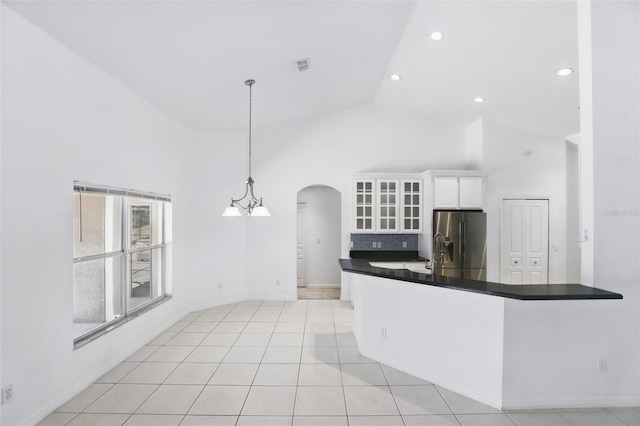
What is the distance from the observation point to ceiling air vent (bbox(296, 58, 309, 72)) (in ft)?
13.2

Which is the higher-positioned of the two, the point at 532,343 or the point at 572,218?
the point at 572,218

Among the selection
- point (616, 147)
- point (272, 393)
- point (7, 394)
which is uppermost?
point (616, 147)

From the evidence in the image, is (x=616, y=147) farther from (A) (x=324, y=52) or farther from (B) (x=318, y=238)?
(B) (x=318, y=238)

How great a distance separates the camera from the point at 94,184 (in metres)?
3.29

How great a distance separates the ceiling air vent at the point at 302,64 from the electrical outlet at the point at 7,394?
381cm

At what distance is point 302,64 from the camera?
13.5ft

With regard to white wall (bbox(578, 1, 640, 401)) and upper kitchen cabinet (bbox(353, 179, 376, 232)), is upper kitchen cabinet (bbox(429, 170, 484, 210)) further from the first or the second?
white wall (bbox(578, 1, 640, 401))

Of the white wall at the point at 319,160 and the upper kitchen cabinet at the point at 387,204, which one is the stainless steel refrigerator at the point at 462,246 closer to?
the upper kitchen cabinet at the point at 387,204

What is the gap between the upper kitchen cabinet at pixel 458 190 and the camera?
19.0 feet

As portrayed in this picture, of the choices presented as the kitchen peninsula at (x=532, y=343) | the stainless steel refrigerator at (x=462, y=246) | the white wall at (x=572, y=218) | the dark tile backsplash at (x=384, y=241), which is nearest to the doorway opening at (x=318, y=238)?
the dark tile backsplash at (x=384, y=241)

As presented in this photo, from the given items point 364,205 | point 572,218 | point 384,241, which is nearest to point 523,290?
point 364,205

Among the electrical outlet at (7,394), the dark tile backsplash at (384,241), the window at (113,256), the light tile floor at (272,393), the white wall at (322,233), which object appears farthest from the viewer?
the white wall at (322,233)

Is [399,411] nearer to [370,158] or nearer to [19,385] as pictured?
[19,385]

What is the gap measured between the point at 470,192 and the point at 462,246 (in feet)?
2.96
